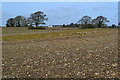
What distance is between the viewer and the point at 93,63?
8.36 m

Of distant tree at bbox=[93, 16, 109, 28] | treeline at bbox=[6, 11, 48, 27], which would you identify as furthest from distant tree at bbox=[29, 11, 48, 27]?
distant tree at bbox=[93, 16, 109, 28]

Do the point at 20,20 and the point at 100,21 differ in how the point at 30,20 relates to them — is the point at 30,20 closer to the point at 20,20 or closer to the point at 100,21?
the point at 20,20

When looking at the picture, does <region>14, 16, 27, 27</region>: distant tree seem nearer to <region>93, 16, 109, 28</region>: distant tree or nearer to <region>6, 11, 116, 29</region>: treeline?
<region>6, 11, 116, 29</region>: treeline

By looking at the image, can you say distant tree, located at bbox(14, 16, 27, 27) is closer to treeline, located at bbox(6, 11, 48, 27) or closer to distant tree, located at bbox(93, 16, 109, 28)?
treeline, located at bbox(6, 11, 48, 27)

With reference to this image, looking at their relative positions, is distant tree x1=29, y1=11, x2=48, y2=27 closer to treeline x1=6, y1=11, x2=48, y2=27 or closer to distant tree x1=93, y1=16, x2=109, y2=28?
treeline x1=6, y1=11, x2=48, y2=27

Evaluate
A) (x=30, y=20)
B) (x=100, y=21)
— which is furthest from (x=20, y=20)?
(x=100, y=21)

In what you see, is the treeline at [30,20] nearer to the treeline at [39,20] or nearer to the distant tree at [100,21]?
the treeline at [39,20]

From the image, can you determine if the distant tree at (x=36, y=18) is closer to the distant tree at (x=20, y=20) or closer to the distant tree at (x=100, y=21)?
the distant tree at (x=20, y=20)

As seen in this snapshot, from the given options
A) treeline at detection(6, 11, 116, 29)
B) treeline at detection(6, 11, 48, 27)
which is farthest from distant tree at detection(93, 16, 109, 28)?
treeline at detection(6, 11, 48, 27)

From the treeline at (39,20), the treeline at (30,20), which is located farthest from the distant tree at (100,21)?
the treeline at (30,20)

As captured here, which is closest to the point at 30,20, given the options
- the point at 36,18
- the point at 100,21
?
the point at 36,18

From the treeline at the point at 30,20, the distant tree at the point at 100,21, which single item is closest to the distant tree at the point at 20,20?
the treeline at the point at 30,20

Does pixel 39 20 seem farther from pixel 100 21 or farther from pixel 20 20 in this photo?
pixel 100 21

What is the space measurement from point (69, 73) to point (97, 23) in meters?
72.1
